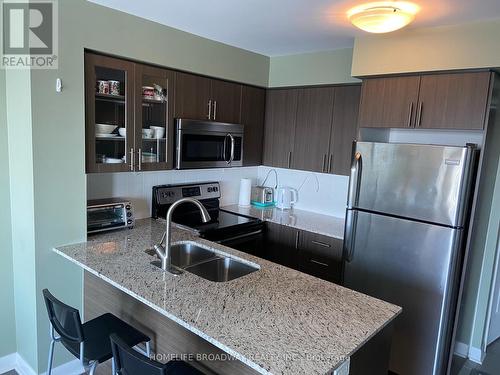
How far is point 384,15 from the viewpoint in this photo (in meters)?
1.96

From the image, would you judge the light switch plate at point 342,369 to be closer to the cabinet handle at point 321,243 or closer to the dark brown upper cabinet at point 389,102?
the cabinet handle at point 321,243

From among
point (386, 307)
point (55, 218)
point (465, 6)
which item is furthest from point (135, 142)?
point (465, 6)

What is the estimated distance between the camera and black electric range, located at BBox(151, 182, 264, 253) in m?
2.94

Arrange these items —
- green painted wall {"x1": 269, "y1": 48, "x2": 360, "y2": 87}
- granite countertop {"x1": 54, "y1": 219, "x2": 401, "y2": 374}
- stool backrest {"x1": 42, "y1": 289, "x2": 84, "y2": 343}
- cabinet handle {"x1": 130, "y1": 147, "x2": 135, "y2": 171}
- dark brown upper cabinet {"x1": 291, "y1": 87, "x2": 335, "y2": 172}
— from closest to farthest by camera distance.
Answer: granite countertop {"x1": 54, "y1": 219, "x2": 401, "y2": 374}
stool backrest {"x1": 42, "y1": 289, "x2": 84, "y2": 343}
cabinet handle {"x1": 130, "y1": 147, "x2": 135, "y2": 171}
green painted wall {"x1": 269, "y1": 48, "x2": 360, "y2": 87}
dark brown upper cabinet {"x1": 291, "y1": 87, "x2": 335, "y2": 172}

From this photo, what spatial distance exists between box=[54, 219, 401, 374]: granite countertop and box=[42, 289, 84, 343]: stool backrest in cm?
23

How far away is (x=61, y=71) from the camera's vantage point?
212 cm

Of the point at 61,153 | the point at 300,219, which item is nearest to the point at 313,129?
the point at 300,219

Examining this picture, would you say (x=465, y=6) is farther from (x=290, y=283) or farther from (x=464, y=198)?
(x=290, y=283)

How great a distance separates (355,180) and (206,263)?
1.20 metres

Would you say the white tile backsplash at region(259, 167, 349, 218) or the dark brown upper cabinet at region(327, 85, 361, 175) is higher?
the dark brown upper cabinet at region(327, 85, 361, 175)

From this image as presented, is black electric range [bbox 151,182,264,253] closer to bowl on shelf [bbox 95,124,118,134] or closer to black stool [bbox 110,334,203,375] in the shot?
bowl on shelf [bbox 95,124,118,134]

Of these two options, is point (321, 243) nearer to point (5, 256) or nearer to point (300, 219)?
point (300, 219)

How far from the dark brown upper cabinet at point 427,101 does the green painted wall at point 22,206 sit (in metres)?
2.21

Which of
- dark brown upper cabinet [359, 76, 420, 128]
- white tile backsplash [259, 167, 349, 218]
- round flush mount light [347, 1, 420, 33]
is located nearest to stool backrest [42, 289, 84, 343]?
round flush mount light [347, 1, 420, 33]
